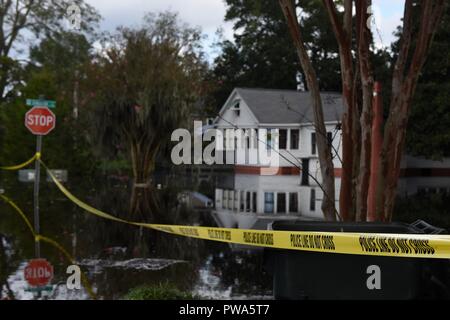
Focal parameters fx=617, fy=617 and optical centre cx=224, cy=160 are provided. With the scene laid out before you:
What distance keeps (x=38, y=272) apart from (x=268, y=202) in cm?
1249

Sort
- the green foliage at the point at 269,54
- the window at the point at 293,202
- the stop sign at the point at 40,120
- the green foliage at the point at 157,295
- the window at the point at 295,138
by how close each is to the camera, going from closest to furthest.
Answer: the green foliage at the point at 157,295
the stop sign at the point at 40,120
the window at the point at 293,202
the window at the point at 295,138
the green foliage at the point at 269,54

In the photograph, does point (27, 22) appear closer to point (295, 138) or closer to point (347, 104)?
point (295, 138)

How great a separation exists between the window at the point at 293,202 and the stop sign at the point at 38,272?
10.5 m

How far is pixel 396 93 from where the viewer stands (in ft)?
20.0

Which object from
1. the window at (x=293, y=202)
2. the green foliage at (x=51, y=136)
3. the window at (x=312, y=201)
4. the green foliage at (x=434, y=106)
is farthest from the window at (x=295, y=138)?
the green foliage at (x=51, y=136)

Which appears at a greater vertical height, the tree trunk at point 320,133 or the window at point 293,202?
the tree trunk at point 320,133

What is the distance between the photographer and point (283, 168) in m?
34.8

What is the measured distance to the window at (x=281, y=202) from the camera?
18.1 metres

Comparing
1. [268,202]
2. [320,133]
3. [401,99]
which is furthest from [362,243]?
[268,202]

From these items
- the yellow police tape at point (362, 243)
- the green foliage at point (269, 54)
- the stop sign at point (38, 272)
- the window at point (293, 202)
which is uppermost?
the green foliage at point (269, 54)

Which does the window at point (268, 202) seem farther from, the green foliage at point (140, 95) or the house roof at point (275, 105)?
the house roof at point (275, 105)

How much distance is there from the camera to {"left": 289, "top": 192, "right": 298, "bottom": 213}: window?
18.4 meters

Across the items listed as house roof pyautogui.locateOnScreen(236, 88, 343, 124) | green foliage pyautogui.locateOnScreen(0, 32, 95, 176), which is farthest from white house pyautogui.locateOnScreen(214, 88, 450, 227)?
green foliage pyautogui.locateOnScreen(0, 32, 95, 176)
